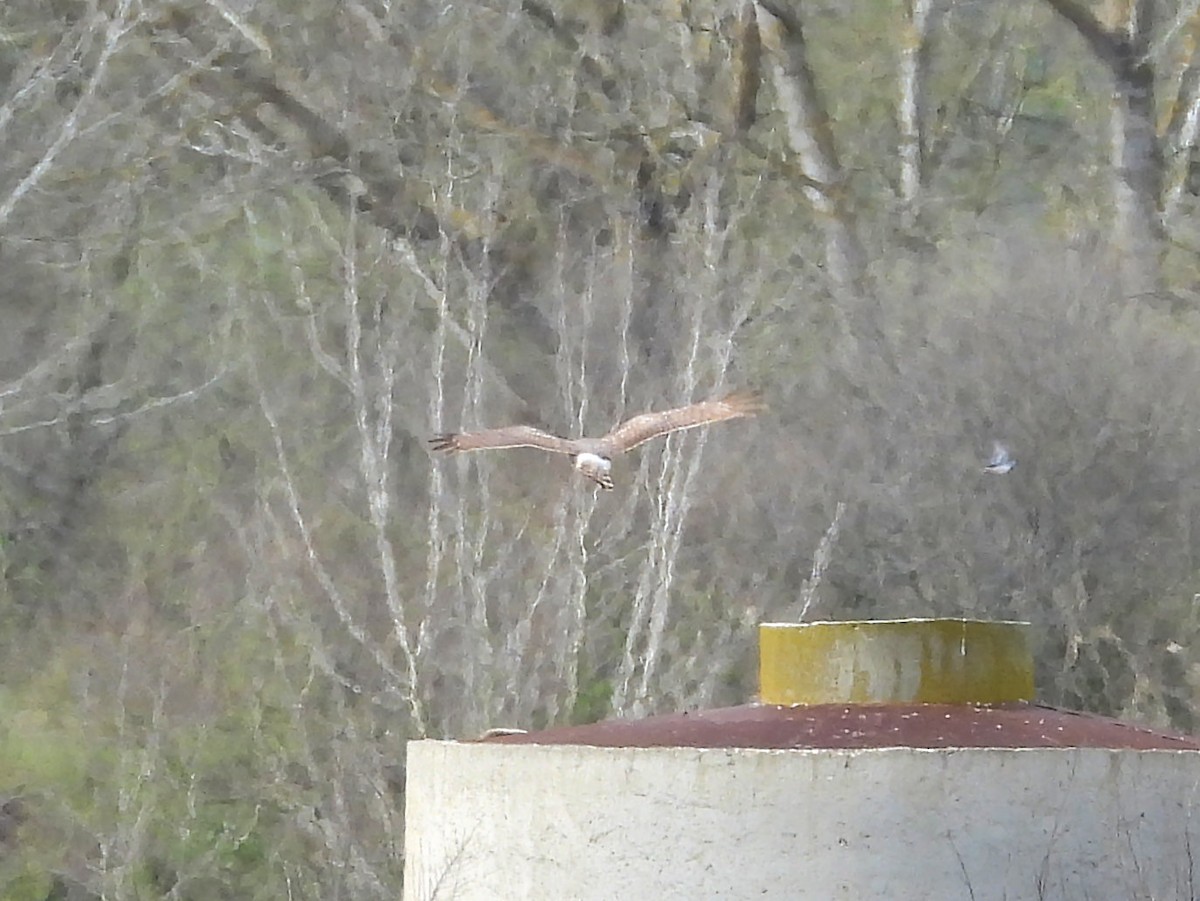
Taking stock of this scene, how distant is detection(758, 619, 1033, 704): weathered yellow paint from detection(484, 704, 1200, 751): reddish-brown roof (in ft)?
0.19

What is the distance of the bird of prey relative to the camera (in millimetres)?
5531

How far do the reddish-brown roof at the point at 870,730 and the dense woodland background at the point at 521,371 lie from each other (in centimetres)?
430

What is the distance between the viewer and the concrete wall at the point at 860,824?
4.27 metres

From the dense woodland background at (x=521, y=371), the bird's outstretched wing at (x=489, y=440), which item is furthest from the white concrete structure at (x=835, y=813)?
the dense woodland background at (x=521, y=371)

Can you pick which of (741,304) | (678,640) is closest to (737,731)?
(678,640)

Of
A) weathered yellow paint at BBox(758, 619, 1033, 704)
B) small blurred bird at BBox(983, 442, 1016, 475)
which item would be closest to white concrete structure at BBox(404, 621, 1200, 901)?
weathered yellow paint at BBox(758, 619, 1033, 704)

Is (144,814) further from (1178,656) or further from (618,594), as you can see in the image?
(1178,656)

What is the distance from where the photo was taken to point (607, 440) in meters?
6.21

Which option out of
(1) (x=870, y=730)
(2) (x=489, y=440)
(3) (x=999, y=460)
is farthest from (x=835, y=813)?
(3) (x=999, y=460)

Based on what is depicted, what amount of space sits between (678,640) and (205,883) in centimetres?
334

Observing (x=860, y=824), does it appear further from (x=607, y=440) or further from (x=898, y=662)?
(x=607, y=440)

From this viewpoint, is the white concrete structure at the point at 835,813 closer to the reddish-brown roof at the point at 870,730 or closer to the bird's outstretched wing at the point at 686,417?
the reddish-brown roof at the point at 870,730

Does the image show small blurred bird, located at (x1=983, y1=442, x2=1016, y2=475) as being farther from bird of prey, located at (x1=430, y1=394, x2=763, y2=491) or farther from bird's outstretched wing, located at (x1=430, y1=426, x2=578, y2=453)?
bird's outstretched wing, located at (x1=430, y1=426, x2=578, y2=453)

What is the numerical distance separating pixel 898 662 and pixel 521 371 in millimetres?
5923
